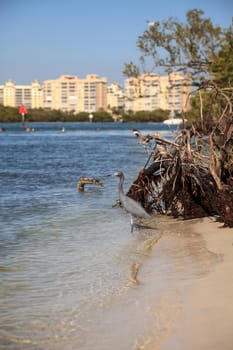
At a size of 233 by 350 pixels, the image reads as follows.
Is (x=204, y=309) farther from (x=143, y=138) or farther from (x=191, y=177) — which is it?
(x=143, y=138)

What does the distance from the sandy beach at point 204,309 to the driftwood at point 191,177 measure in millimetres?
2255

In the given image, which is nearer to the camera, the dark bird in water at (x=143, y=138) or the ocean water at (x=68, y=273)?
the ocean water at (x=68, y=273)

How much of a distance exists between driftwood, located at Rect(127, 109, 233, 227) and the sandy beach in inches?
88.8

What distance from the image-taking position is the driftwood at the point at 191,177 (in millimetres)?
10828

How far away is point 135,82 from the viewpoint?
1900 inches

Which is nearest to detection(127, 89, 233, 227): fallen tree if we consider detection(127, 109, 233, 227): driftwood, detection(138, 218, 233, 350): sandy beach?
detection(127, 109, 233, 227): driftwood

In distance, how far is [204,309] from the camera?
19.6ft

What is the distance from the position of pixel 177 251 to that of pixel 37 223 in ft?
12.8

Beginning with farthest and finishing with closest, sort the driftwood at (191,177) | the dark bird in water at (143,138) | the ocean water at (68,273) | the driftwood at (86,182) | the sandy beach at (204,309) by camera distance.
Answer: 1. the driftwood at (86,182)
2. the dark bird in water at (143,138)
3. the driftwood at (191,177)
4. the ocean water at (68,273)
5. the sandy beach at (204,309)

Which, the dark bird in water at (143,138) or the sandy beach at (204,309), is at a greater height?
the dark bird in water at (143,138)

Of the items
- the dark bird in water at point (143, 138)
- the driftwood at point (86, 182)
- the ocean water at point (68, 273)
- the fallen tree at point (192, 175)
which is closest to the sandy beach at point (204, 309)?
the ocean water at point (68, 273)

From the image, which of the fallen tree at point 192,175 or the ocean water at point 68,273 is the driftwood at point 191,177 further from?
the ocean water at point 68,273

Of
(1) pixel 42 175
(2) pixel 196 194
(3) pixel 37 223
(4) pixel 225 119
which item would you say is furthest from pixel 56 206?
(1) pixel 42 175

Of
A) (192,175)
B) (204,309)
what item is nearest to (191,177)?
(192,175)
